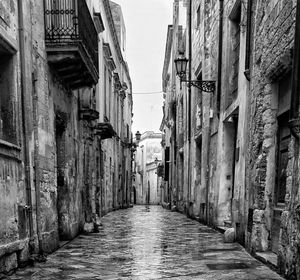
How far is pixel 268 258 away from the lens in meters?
5.51

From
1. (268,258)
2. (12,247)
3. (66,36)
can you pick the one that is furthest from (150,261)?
(66,36)

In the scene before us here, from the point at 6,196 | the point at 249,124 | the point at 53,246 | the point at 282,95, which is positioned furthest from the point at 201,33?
the point at 6,196

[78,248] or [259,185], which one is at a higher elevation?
[259,185]

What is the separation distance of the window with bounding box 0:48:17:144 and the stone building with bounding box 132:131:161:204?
39164 mm

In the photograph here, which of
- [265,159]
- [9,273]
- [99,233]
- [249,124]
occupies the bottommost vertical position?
[99,233]

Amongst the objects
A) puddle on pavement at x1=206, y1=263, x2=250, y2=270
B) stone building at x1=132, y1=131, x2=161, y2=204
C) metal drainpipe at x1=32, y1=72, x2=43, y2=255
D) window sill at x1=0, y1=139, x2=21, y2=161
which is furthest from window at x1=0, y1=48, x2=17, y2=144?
stone building at x1=132, y1=131, x2=161, y2=204

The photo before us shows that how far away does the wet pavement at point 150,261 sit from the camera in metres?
5.07

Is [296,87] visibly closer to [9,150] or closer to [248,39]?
[248,39]

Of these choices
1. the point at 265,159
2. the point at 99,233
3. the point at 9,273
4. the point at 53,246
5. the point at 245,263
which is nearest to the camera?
the point at 9,273

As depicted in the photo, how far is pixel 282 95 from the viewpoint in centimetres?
593

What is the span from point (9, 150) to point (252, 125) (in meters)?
3.98

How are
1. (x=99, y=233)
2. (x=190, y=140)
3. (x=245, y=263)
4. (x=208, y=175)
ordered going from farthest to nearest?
(x=190, y=140) → (x=208, y=175) → (x=99, y=233) → (x=245, y=263)

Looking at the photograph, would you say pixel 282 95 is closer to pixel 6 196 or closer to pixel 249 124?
pixel 249 124

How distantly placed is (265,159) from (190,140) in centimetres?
985
